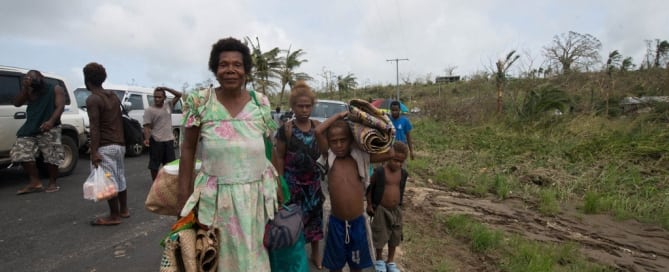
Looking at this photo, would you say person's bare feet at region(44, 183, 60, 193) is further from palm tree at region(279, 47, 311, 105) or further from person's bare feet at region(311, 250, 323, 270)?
palm tree at region(279, 47, 311, 105)

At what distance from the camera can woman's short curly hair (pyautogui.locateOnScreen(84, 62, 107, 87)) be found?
3578 millimetres

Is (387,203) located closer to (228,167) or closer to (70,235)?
(228,167)

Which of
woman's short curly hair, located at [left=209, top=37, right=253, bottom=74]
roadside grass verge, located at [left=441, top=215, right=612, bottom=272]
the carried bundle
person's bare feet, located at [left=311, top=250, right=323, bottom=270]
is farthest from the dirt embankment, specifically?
woman's short curly hair, located at [left=209, top=37, right=253, bottom=74]

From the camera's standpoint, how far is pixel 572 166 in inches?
282

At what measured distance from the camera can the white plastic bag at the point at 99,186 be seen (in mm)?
3473

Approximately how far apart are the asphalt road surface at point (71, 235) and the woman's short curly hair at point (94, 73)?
158cm

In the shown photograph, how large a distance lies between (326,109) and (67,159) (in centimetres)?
531

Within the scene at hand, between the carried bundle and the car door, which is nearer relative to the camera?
the carried bundle

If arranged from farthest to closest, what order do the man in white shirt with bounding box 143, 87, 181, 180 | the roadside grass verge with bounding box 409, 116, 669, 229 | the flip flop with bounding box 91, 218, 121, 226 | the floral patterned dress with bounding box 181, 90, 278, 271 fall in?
the roadside grass verge with bounding box 409, 116, 669, 229 < the man in white shirt with bounding box 143, 87, 181, 180 < the flip flop with bounding box 91, 218, 121, 226 < the floral patterned dress with bounding box 181, 90, 278, 271

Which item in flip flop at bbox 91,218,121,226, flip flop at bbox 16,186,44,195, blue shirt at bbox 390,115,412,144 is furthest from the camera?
blue shirt at bbox 390,115,412,144

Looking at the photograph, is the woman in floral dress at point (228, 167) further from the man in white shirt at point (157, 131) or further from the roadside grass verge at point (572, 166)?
the roadside grass verge at point (572, 166)

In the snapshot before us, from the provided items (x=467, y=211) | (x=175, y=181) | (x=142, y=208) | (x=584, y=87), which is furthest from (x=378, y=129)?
(x=584, y=87)

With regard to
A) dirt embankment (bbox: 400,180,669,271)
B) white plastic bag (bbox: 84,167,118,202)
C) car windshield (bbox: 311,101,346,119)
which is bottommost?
dirt embankment (bbox: 400,180,669,271)

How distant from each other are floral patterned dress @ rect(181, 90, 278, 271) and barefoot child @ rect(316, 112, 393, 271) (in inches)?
29.4
